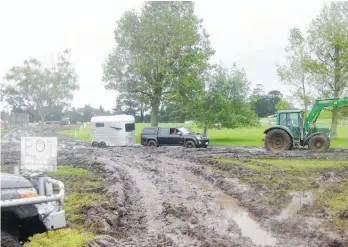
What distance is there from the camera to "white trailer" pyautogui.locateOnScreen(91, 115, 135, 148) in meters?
34.3

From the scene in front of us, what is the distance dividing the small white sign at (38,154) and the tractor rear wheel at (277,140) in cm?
2068

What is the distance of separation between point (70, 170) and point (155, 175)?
3.69m

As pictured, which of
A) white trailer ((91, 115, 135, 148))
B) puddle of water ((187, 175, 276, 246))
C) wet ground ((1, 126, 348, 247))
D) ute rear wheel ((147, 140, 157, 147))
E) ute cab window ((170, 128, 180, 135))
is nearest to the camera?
wet ground ((1, 126, 348, 247))

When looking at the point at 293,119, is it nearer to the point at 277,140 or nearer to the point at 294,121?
the point at 294,121

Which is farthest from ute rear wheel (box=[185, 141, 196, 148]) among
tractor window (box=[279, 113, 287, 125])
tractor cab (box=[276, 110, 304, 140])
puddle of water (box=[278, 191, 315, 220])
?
puddle of water (box=[278, 191, 315, 220])

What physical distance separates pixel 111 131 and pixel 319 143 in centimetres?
1522

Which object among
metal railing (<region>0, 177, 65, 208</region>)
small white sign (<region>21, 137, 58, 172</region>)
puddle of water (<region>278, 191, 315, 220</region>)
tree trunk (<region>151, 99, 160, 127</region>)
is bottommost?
puddle of water (<region>278, 191, 315, 220</region>)

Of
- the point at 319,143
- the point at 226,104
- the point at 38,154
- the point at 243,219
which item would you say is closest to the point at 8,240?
the point at 38,154

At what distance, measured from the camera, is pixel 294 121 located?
26812 millimetres

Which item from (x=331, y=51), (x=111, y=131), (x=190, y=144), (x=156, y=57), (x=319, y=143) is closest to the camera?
(x=319, y=143)

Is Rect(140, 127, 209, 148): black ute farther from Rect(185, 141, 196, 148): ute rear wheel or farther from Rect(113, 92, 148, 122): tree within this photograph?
Rect(113, 92, 148, 122): tree

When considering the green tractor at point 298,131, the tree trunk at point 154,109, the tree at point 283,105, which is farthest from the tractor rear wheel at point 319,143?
the tree trunk at point 154,109

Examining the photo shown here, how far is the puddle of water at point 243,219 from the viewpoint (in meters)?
8.52

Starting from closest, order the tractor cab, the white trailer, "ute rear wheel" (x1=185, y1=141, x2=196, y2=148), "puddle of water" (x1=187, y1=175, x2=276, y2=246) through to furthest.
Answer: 1. "puddle of water" (x1=187, y1=175, x2=276, y2=246)
2. the tractor cab
3. "ute rear wheel" (x1=185, y1=141, x2=196, y2=148)
4. the white trailer
